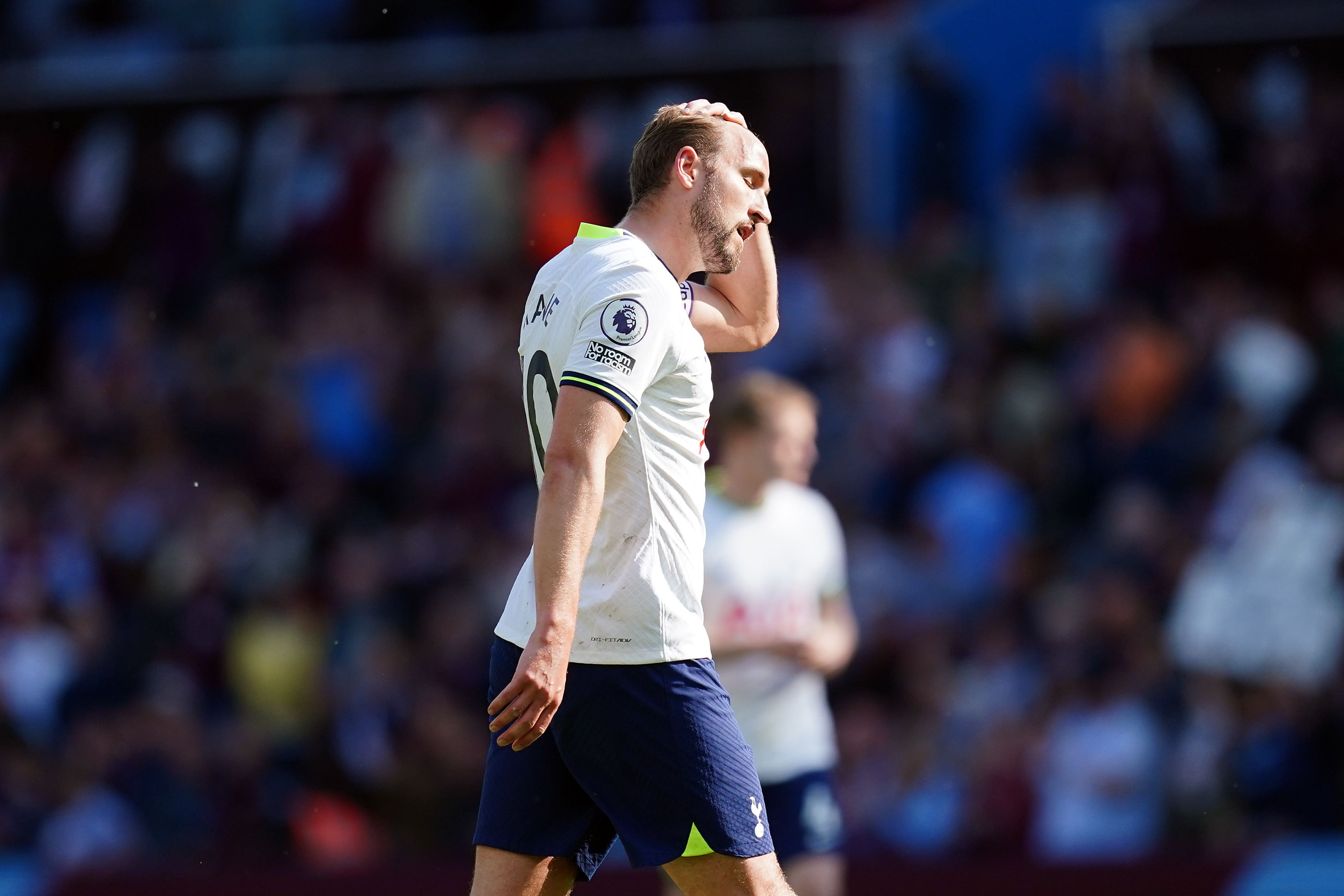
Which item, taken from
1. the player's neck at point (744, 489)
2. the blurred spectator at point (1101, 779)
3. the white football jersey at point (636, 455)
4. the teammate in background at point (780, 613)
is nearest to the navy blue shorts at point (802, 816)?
the teammate in background at point (780, 613)

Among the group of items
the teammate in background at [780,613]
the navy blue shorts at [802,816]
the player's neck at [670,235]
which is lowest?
the navy blue shorts at [802,816]

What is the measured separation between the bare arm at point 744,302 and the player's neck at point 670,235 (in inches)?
14.2

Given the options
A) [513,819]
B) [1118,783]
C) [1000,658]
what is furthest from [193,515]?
[513,819]

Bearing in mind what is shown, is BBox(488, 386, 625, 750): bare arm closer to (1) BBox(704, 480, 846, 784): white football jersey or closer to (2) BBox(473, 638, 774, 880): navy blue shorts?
(2) BBox(473, 638, 774, 880): navy blue shorts

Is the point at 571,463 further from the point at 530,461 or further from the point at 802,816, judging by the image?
the point at 530,461

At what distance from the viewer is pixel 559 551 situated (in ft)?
13.0

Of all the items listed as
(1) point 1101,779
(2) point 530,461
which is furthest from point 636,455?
(2) point 530,461

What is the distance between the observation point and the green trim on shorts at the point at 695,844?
166 inches

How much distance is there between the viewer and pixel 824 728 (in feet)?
23.4

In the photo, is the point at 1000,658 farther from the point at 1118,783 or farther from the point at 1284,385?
the point at 1284,385

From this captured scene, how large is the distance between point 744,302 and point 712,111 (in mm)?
572

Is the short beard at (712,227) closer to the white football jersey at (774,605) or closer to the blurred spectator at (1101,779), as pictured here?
the white football jersey at (774,605)

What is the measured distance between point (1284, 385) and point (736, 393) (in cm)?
Answer: 447

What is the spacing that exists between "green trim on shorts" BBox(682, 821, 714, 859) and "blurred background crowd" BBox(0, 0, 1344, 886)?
16.8 feet
